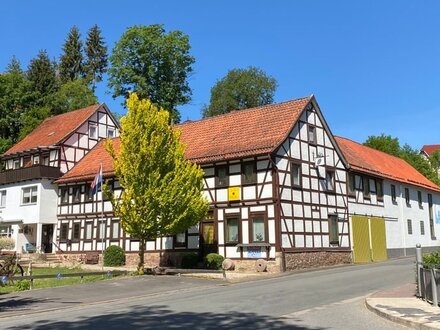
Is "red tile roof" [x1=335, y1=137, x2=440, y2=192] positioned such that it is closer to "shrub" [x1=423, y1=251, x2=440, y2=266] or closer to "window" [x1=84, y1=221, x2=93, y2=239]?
"window" [x1=84, y1=221, x2=93, y2=239]

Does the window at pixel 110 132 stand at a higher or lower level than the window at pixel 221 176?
higher

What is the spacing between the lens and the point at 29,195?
4122 cm

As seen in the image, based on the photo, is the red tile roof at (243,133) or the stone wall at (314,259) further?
the red tile roof at (243,133)

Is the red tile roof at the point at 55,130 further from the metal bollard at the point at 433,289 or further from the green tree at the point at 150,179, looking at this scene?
the metal bollard at the point at 433,289

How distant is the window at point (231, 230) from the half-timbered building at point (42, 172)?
1654 cm

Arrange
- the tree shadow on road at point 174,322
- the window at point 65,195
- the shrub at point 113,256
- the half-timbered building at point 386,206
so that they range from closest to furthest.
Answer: the tree shadow on road at point 174,322, the shrub at point 113,256, the half-timbered building at point 386,206, the window at point 65,195

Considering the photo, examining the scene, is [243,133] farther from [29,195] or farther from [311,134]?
[29,195]

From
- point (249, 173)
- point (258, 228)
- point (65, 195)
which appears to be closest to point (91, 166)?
point (65, 195)

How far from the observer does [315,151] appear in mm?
32094

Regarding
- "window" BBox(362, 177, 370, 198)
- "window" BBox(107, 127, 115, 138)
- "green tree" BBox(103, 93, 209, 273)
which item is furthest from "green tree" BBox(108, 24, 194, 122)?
"green tree" BBox(103, 93, 209, 273)

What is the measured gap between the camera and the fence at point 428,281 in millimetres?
11930

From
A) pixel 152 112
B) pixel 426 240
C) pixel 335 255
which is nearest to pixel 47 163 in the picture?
pixel 152 112

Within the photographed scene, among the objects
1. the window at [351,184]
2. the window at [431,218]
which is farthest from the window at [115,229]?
the window at [431,218]

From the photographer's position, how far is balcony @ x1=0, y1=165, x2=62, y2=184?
40.0 m
